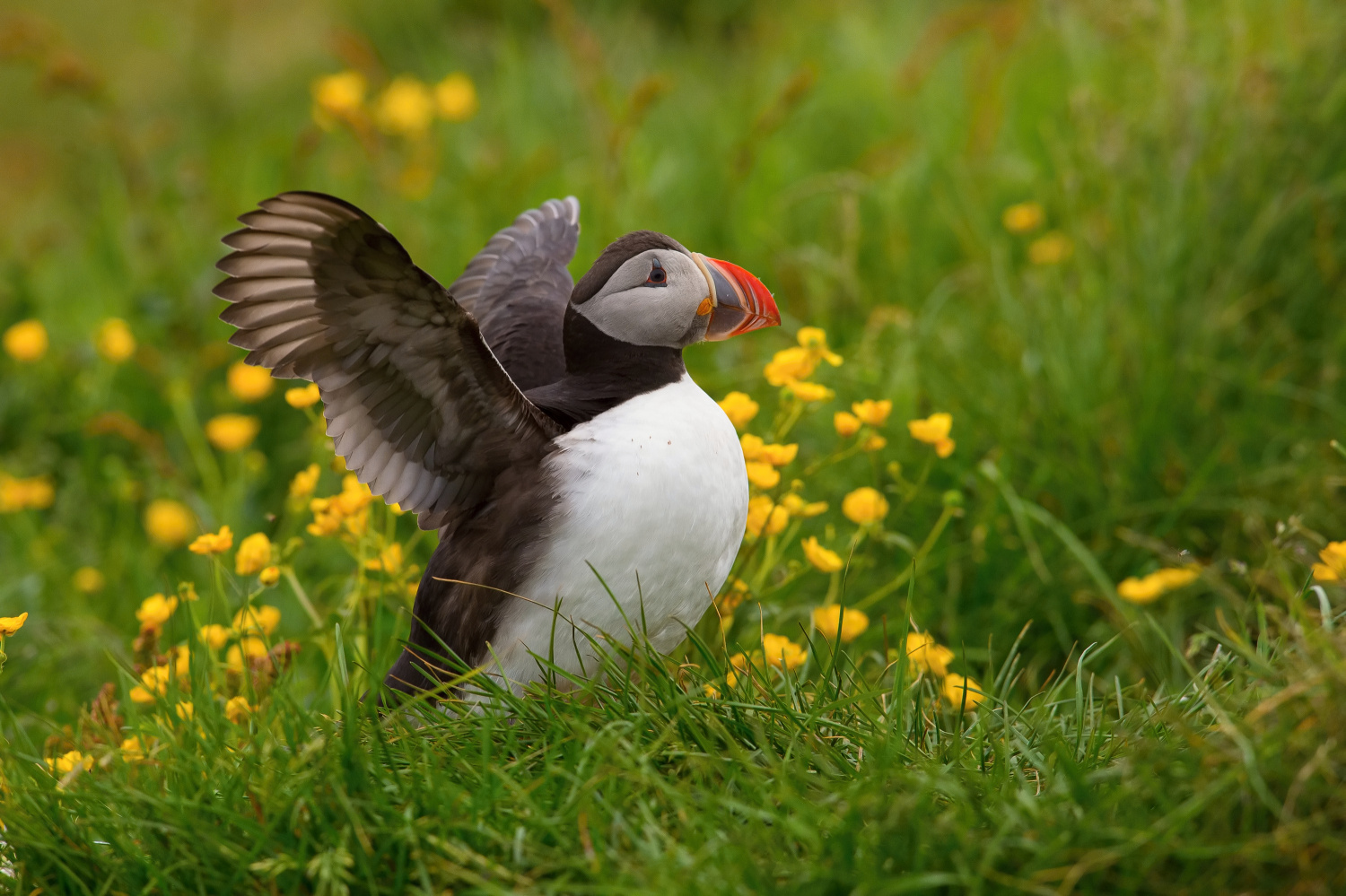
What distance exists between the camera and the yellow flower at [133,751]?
2.35m

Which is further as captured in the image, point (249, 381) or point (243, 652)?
point (249, 381)

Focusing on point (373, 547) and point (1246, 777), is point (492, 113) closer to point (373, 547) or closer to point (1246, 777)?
point (373, 547)

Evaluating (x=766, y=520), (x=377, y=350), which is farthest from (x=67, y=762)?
(x=766, y=520)

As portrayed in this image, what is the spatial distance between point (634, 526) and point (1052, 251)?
289 cm

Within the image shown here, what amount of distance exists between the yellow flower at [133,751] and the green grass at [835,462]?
0.07 metres

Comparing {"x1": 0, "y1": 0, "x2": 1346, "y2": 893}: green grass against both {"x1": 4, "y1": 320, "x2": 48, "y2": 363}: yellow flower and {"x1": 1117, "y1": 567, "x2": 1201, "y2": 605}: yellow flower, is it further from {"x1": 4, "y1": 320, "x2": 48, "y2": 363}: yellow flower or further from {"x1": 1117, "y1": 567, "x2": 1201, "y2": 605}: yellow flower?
{"x1": 4, "y1": 320, "x2": 48, "y2": 363}: yellow flower

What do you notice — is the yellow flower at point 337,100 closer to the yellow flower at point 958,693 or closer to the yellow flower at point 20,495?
the yellow flower at point 20,495

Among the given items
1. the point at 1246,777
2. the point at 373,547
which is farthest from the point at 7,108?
the point at 1246,777

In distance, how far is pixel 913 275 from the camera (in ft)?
16.5

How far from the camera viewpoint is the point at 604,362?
2.59 m

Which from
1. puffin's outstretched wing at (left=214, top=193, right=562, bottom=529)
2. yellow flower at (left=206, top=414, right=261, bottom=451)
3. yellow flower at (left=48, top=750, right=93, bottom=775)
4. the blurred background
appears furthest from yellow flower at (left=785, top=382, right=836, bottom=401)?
yellow flower at (left=206, top=414, right=261, bottom=451)

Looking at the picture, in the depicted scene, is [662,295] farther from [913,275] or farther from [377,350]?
[913,275]

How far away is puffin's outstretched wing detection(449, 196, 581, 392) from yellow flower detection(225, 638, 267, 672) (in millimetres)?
859

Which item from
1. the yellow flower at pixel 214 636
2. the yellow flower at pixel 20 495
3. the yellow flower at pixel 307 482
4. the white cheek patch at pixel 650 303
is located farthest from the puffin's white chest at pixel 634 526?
the yellow flower at pixel 20 495
